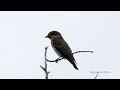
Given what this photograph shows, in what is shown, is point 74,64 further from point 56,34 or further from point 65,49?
point 56,34

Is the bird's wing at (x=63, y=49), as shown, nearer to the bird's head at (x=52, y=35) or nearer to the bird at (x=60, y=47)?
the bird at (x=60, y=47)

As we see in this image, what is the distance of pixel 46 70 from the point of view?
3.21m

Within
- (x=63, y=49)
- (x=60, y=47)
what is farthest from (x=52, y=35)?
(x=63, y=49)

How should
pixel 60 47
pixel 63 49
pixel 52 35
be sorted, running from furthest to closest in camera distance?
pixel 52 35
pixel 60 47
pixel 63 49

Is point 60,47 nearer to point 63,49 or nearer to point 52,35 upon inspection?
point 63,49

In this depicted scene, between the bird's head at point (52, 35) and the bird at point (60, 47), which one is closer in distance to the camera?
the bird at point (60, 47)

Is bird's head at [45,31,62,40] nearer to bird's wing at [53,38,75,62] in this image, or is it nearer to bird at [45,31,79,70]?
bird at [45,31,79,70]

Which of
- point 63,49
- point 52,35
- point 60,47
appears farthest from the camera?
point 52,35

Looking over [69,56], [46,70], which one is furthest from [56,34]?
[46,70]

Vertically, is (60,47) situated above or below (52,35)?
below

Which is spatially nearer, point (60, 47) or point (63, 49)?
point (63, 49)

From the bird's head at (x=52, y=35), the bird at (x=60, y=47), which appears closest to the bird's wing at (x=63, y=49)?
the bird at (x=60, y=47)

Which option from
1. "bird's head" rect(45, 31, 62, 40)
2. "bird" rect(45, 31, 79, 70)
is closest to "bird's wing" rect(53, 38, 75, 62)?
"bird" rect(45, 31, 79, 70)
